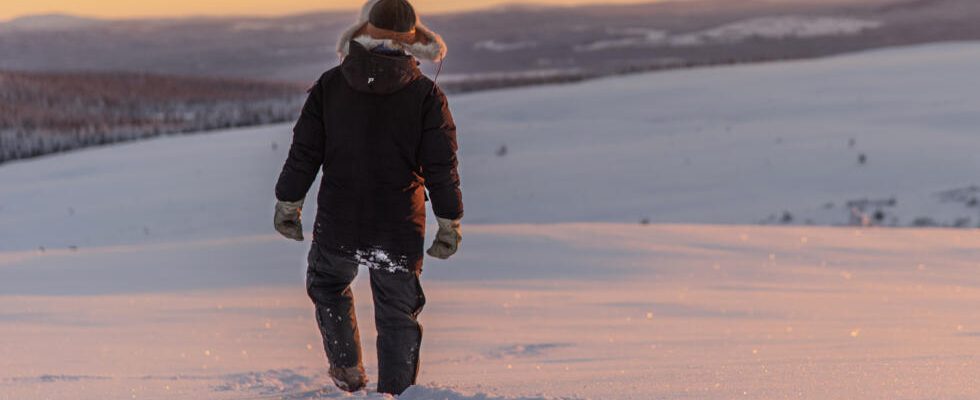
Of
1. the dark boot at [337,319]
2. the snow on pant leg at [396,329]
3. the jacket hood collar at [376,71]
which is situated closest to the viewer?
the jacket hood collar at [376,71]

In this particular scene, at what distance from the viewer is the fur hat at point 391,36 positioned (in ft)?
13.2

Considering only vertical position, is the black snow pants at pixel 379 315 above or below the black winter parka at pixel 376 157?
below

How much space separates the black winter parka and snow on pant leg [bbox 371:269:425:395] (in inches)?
3.8

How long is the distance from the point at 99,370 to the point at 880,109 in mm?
19131

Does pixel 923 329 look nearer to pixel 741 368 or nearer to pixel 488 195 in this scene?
pixel 741 368

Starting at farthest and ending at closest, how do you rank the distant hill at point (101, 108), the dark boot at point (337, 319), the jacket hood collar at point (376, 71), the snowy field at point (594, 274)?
the distant hill at point (101, 108) → the snowy field at point (594, 274) → the dark boot at point (337, 319) → the jacket hood collar at point (376, 71)

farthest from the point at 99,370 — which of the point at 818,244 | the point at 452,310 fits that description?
the point at 818,244

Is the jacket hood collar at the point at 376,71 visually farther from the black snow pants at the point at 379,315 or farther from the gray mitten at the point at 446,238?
the black snow pants at the point at 379,315

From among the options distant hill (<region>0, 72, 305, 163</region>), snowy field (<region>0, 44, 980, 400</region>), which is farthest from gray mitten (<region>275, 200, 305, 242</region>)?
distant hill (<region>0, 72, 305, 163</region>)

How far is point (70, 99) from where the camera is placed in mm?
89875

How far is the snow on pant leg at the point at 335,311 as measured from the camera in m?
4.30

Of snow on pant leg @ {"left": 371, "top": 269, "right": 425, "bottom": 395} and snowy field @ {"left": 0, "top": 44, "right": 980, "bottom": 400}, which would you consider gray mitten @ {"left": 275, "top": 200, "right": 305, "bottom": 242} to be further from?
snowy field @ {"left": 0, "top": 44, "right": 980, "bottom": 400}

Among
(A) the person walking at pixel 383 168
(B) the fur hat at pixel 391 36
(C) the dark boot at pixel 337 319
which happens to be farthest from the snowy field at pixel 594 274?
(B) the fur hat at pixel 391 36

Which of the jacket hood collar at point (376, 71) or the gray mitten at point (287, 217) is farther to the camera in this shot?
the gray mitten at point (287, 217)
